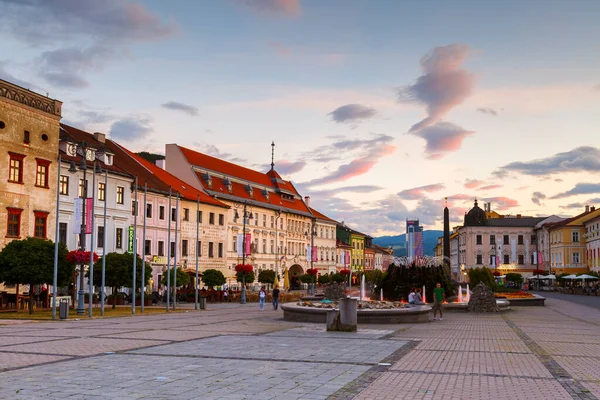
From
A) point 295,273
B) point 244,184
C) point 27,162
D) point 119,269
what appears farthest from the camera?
point 295,273

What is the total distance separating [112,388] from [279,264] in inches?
3247

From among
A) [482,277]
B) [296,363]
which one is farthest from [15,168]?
[482,277]

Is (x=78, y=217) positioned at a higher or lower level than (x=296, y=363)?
higher

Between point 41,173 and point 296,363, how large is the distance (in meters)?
36.6

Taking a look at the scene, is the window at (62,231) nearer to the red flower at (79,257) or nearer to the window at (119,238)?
the window at (119,238)

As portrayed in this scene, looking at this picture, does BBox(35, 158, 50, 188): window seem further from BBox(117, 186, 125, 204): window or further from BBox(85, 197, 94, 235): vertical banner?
BBox(85, 197, 94, 235): vertical banner

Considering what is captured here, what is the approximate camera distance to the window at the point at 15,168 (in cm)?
4356

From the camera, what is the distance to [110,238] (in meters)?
53.8

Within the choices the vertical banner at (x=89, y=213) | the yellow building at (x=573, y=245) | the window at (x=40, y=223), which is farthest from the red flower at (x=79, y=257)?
the yellow building at (x=573, y=245)

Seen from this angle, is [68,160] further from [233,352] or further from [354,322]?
[233,352]

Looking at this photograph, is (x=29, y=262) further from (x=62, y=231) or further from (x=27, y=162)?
(x=62, y=231)

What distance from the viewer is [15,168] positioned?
44.0 m

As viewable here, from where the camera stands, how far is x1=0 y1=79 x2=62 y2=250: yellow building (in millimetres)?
43000

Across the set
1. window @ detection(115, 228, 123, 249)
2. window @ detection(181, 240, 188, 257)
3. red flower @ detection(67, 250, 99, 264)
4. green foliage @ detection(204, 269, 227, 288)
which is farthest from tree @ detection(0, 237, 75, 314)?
window @ detection(181, 240, 188, 257)
